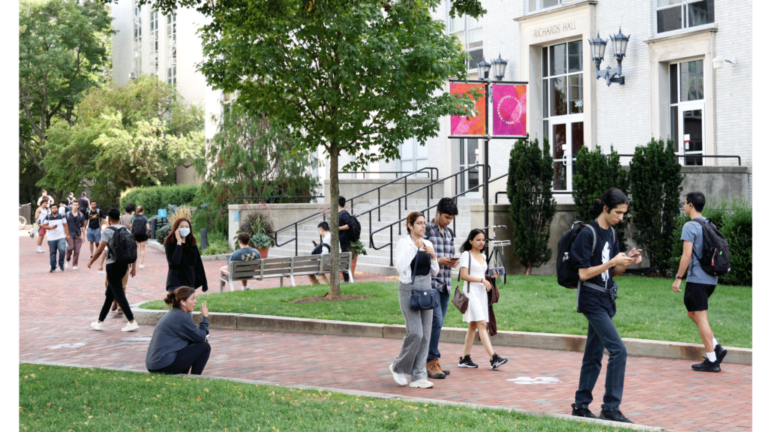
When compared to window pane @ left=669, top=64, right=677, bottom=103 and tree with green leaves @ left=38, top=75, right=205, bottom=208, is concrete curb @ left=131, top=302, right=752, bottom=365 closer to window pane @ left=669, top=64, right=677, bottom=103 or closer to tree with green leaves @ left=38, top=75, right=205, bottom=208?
window pane @ left=669, top=64, right=677, bottom=103

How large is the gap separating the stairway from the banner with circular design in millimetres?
3999

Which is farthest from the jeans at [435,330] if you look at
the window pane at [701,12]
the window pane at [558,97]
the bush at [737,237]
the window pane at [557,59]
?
the window pane at [557,59]

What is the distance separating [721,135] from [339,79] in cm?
1072

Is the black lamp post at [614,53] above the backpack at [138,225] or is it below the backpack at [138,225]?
above

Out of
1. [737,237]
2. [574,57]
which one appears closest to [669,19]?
[574,57]

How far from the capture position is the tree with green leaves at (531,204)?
17.3 meters

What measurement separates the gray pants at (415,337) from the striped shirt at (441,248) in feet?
1.38

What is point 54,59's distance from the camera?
5294 cm

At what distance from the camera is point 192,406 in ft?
21.6

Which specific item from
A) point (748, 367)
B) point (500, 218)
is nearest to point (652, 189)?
point (500, 218)

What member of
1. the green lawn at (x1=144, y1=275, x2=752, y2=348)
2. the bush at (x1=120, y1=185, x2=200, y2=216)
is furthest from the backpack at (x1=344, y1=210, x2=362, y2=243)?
the bush at (x1=120, y1=185, x2=200, y2=216)

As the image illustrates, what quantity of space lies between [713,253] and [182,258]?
693cm

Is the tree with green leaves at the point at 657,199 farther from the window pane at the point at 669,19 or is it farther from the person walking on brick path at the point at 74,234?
the person walking on brick path at the point at 74,234

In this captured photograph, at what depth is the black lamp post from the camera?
21.0 meters
